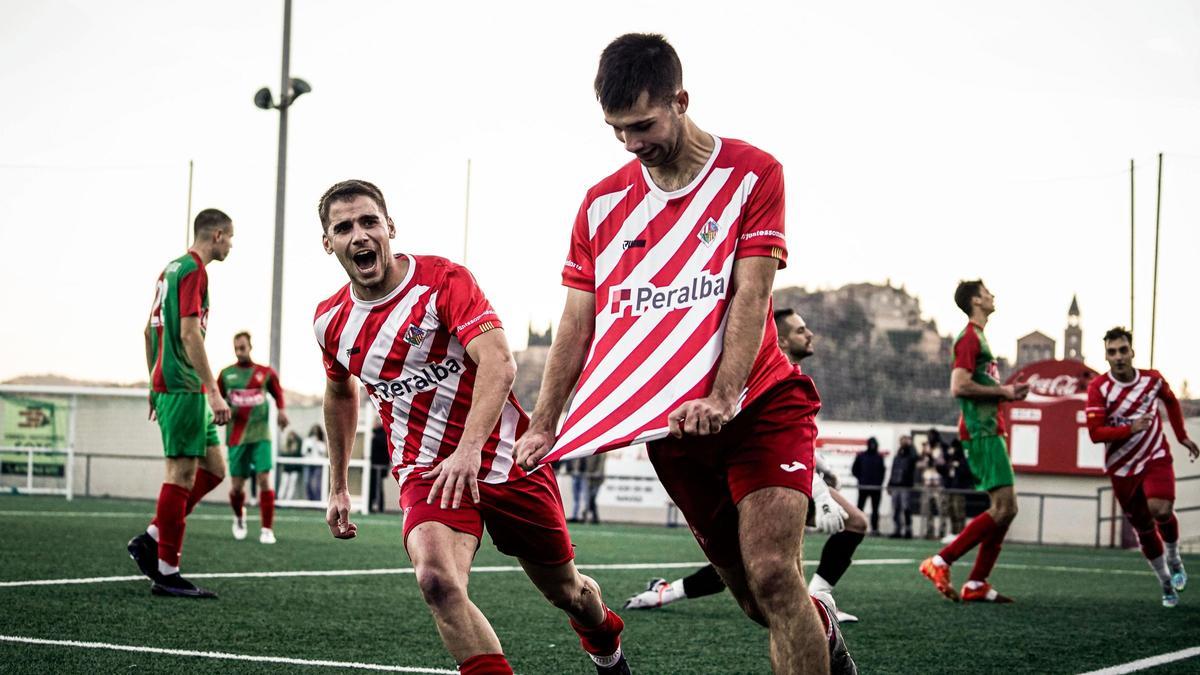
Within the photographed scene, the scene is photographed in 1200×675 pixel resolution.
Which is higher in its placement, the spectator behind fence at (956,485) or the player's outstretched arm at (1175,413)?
the player's outstretched arm at (1175,413)

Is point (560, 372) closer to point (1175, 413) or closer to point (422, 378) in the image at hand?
point (422, 378)

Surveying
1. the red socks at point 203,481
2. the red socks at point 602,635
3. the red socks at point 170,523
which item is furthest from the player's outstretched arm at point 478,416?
the red socks at point 203,481

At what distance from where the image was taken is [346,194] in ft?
16.3

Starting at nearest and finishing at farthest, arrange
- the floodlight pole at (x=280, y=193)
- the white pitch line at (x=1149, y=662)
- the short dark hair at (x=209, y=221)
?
the white pitch line at (x=1149, y=662) < the short dark hair at (x=209, y=221) < the floodlight pole at (x=280, y=193)

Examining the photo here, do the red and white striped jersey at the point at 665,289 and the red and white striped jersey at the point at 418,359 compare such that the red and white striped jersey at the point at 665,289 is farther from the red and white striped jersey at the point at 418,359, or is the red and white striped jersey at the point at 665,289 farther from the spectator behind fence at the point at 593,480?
the spectator behind fence at the point at 593,480

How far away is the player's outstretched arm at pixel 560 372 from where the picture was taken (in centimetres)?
419

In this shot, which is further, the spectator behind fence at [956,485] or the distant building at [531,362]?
the distant building at [531,362]

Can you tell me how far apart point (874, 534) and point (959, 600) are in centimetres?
1431

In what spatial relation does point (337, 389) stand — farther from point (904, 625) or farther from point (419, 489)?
point (904, 625)

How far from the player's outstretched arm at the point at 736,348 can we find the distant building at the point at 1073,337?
25.4 metres

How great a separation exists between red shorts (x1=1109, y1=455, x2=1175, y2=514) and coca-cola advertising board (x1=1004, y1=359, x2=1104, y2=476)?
1481 centimetres

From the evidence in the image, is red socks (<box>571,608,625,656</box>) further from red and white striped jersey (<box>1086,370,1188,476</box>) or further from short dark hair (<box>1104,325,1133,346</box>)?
short dark hair (<box>1104,325,1133,346</box>)

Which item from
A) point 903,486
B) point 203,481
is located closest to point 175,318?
point 203,481

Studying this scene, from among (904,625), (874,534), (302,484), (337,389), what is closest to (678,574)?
(904,625)
